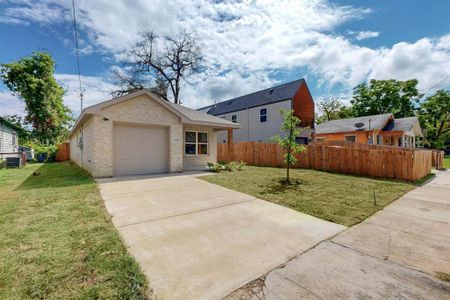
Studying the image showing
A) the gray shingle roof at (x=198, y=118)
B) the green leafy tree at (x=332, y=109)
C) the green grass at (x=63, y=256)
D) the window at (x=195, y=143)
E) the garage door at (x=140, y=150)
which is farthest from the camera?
the green leafy tree at (x=332, y=109)

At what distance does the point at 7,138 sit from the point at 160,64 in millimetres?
15390

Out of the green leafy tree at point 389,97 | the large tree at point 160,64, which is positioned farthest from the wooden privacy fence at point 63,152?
the green leafy tree at point 389,97

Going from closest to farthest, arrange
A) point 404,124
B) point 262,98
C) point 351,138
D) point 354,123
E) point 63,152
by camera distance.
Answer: point 63,152 → point 404,124 → point 351,138 → point 354,123 → point 262,98

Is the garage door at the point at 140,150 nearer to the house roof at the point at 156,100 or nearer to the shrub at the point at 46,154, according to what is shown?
the house roof at the point at 156,100

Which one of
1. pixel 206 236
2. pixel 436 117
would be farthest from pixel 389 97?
pixel 206 236

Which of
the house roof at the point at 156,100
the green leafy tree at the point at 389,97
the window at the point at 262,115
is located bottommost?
the house roof at the point at 156,100

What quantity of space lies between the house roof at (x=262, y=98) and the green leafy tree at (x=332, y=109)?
21312mm

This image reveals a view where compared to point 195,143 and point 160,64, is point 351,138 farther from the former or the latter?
point 160,64

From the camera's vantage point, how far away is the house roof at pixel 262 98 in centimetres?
1919

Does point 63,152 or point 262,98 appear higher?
point 262,98

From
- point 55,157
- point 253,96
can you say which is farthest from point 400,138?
point 55,157

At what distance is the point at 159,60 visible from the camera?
23.1 m

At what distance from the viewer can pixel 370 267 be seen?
2584 millimetres

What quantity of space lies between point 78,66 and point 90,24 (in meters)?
4.44
